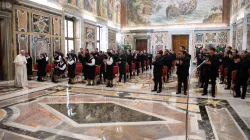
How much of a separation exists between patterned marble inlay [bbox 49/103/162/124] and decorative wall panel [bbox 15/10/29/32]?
6.03 metres

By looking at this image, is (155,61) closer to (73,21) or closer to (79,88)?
(79,88)

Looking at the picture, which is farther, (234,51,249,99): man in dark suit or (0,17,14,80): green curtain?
(0,17,14,80): green curtain

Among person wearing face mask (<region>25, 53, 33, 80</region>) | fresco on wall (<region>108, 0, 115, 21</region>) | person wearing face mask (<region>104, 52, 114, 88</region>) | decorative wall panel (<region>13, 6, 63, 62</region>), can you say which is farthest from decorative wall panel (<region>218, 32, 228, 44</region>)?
person wearing face mask (<region>25, 53, 33, 80</region>)

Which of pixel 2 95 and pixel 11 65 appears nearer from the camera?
pixel 2 95

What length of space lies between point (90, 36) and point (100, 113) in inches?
489

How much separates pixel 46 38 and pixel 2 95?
5499 millimetres

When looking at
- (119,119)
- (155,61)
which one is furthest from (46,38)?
(119,119)

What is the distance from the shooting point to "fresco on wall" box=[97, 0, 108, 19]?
18.1 meters

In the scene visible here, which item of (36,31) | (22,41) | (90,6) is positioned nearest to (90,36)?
(90,6)

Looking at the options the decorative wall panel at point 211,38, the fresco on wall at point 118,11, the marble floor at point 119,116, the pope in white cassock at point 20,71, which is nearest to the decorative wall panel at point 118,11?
the fresco on wall at point 118,11

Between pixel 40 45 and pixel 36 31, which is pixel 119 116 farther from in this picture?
pixel 36 31

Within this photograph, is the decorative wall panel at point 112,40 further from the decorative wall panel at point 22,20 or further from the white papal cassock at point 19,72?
the white papal cassock at point 19,72

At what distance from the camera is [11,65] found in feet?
32.6

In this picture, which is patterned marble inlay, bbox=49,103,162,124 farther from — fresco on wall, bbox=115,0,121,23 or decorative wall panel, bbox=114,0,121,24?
fresco on wall, bbox=115,0,121,23
